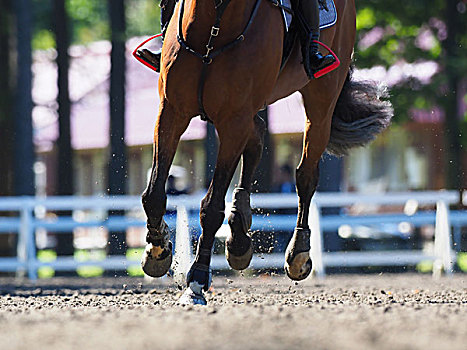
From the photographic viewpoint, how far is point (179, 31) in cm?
666

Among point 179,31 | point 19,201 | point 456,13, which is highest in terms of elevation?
point 456,13

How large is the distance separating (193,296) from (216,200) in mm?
665

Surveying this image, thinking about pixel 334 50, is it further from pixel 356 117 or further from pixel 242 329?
pixel 242 329

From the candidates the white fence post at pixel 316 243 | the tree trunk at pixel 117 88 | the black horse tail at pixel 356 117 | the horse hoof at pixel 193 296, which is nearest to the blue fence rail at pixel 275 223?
the white fence post at pixel 316 243

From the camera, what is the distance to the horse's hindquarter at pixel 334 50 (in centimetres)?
734

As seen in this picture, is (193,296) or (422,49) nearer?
(193,296)

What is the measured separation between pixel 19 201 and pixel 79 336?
29.7ft

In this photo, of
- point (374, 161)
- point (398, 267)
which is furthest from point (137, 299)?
point (374, 161)

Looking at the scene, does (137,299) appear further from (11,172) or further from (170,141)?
(11,172)

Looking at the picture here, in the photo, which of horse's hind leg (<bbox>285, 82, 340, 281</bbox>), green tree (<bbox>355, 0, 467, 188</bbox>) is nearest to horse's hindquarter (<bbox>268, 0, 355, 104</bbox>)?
horse's hind leg (<bbox>285, 82, 340, 281</bbox>)

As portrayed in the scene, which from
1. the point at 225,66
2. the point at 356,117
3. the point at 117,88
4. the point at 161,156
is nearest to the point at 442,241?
the point at 356,117

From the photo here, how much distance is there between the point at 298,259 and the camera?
7949mm

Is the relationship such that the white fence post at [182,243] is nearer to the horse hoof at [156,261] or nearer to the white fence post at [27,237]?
the white fence post at [27,237]

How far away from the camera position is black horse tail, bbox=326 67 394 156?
8.70 meters
